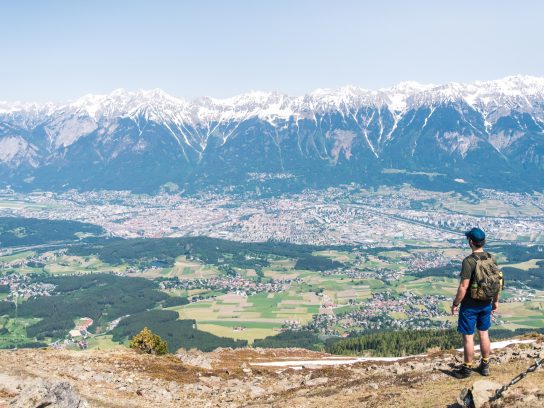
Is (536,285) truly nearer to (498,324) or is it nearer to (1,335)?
(498,324)

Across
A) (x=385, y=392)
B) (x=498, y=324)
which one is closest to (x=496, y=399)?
(x=385, y=392)

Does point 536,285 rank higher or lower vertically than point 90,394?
lower

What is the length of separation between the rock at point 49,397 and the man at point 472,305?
1533cm

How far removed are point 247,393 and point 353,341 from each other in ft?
222

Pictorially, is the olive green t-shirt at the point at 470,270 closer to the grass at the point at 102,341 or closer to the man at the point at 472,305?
the man at the point at 472,305

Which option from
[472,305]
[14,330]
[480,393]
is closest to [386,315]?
[14,330]

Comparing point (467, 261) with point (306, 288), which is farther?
point (306, 288)

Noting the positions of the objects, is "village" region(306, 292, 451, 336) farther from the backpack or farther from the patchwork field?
the backpack

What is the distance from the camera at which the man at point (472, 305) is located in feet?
51.7

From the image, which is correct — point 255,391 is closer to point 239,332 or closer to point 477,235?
point 477,235

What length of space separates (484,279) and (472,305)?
3.61 ft

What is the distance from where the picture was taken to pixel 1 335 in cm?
14238

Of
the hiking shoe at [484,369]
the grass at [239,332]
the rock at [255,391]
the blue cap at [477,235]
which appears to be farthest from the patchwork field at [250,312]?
the blue cap at [477,235]

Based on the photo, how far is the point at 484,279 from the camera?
51.5 feet
